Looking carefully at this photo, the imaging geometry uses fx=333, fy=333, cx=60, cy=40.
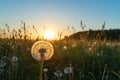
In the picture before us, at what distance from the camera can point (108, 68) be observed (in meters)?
5.32

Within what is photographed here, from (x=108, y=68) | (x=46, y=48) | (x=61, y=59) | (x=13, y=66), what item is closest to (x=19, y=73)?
(x=13, y=66)

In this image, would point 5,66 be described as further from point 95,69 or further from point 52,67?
point 95,69

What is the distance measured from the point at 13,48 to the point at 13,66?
57.1 inches

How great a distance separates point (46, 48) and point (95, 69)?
2725 mm

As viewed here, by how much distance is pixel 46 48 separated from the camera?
9.53 ft

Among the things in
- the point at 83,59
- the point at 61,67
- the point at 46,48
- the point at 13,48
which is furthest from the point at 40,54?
the point at 13,48

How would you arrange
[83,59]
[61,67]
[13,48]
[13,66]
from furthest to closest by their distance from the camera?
[13,48]
[83,59]
[61,67]
[13,66]

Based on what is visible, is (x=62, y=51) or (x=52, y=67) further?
(x=62, y=51)

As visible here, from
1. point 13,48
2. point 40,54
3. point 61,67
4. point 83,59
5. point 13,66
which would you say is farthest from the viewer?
point 13,48

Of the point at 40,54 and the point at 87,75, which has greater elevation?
the point at 40,54

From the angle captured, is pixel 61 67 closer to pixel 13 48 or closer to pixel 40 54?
pixel 13 48

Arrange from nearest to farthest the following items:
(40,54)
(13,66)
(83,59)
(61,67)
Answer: (40,54) < (13,66) < (61,67) < (83,59)

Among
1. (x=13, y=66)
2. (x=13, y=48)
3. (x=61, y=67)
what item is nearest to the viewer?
(x=13, y=66)

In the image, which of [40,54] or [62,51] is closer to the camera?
[40,54]
